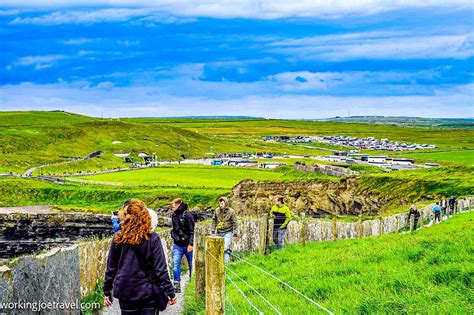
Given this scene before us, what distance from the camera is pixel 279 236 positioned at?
20.6 m

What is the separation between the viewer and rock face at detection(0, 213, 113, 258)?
56.2m

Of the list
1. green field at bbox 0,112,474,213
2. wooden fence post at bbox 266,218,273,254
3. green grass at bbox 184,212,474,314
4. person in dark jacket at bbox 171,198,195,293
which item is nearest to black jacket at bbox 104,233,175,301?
green grass at bbox 184,212,474,314

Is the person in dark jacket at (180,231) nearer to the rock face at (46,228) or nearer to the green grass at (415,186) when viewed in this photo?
the green grass at (415,186)

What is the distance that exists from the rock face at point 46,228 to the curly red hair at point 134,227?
47.8 meters

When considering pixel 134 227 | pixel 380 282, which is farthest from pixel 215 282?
pixel 380 282

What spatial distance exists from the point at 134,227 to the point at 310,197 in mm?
49627

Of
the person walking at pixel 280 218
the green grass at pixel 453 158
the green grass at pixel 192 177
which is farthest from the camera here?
the green grass at pixel 453 158

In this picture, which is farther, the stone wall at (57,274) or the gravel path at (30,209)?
the gravel path at (30,209)

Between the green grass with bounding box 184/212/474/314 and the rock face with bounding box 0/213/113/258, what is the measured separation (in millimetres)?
42750

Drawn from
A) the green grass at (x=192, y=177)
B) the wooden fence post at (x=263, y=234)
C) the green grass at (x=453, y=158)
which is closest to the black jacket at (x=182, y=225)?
the wooden fence post at (x=263, y=234)

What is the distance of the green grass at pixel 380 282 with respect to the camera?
391 inches

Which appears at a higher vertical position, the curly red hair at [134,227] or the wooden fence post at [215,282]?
the curly red hair at [134,227]

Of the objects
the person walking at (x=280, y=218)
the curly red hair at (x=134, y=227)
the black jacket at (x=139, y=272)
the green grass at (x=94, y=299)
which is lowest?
the green grass at (x=94, y=299)

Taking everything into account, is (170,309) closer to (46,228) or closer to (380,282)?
(380,282)
